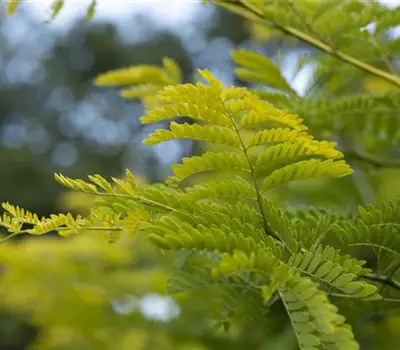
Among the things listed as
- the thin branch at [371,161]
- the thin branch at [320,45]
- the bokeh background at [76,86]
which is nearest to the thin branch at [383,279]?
the thin branch at [320,45]

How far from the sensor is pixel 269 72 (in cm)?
104

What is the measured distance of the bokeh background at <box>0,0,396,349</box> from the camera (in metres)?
11.2

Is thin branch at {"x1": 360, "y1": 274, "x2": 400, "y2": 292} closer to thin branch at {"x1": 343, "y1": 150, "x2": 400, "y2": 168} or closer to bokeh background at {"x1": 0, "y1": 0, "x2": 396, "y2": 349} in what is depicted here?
thin branch at {"x1": 343, "y1": 150, "x2": 400, "y2": 168}

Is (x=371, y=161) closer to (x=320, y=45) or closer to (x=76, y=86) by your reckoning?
(x=320, y=45)

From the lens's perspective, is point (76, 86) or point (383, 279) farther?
point (76, 86)

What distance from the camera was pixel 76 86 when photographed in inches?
504

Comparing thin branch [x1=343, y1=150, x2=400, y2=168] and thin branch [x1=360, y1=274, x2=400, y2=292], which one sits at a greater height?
thin branch [x1=343, y1=150, x2=400, y2=168]

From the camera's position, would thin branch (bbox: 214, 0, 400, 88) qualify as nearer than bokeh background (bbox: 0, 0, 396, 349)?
Yes

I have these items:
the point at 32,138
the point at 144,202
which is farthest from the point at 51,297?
the point at 32,138

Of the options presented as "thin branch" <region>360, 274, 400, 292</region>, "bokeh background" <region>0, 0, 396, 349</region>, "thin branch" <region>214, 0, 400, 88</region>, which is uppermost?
"bokeh background" <region>0, 0, 396, 349</region>

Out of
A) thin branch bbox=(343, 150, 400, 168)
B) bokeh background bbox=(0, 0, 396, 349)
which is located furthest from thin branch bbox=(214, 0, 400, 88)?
bokeh background bbox=(0, 0, 396, 349)

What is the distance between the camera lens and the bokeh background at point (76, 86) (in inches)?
440

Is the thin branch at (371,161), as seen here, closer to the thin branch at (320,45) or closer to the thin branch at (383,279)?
the thin branch at (320,45)

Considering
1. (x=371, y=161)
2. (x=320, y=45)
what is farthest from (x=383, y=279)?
(x=371, y=161)
